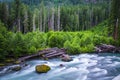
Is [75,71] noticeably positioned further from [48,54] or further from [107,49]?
[107,49]

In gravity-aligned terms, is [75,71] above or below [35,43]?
below

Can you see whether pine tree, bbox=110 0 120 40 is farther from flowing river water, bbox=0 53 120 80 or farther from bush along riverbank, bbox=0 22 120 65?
flowing river water, bbox=0 53 120 80

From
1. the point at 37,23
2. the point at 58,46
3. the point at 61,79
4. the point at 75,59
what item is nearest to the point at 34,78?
the point at 61,79

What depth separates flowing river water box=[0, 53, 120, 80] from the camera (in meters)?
27.1

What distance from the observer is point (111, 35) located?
189 ft

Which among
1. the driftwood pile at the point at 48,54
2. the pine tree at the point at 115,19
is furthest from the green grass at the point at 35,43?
the pine tree at the point at 115,19

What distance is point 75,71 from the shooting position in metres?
29.6

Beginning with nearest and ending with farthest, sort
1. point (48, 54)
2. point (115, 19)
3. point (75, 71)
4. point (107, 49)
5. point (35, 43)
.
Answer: point (75, 71), point (48, 54), point (35, 43), point (107, 49), point (115, 19)

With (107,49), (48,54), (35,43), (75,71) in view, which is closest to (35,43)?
(35,43)

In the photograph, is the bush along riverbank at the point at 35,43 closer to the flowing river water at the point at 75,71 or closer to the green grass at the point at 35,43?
the green grass at the point at 35,43

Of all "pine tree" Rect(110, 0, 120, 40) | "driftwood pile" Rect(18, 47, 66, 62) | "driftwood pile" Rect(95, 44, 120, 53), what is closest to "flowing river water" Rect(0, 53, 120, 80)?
"driftwood pile" Rect(18, 47, 66, 62)

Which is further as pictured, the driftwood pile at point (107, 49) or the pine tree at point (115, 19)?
the pine tree at point (115, 19)

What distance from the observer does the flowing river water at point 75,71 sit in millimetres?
27062

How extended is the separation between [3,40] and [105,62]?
1565 cm
